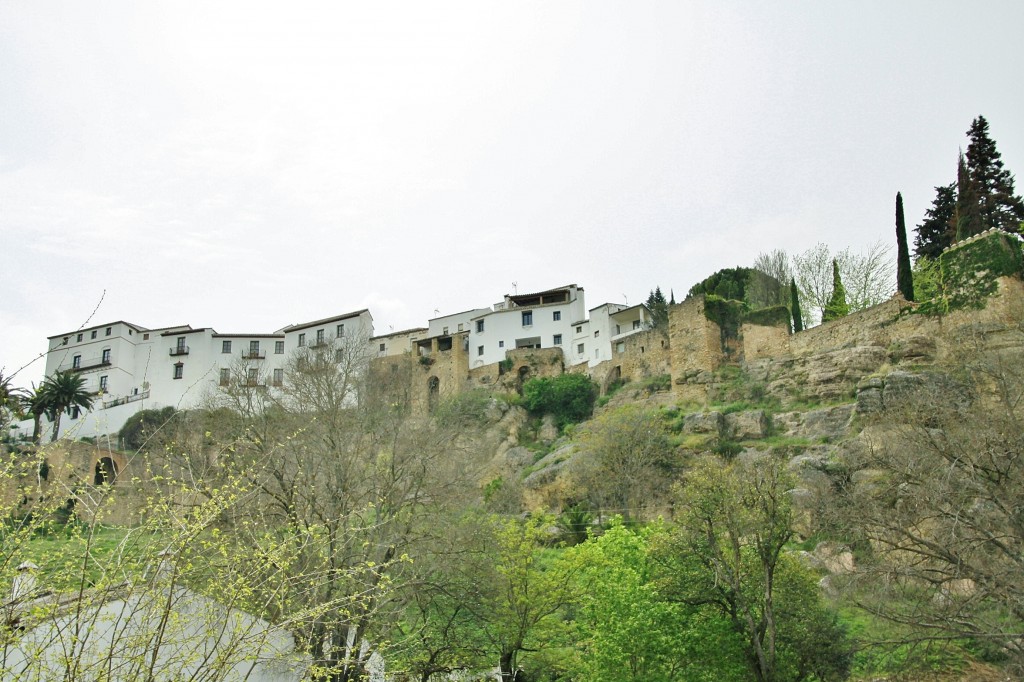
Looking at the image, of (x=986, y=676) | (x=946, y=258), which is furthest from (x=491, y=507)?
(x=946, y=258)

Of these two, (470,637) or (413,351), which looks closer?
(470,637)

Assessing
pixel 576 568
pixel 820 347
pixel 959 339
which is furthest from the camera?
pixel 820 347

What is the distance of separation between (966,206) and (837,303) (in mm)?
7870

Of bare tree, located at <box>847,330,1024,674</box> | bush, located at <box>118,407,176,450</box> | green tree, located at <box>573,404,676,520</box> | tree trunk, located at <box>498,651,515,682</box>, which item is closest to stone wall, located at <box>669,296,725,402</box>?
green tree, located at <box>573,404,676,520</box>

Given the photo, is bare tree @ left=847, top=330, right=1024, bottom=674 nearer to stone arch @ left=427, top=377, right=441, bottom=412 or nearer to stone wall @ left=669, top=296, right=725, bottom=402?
stone wall @ left=669, top=296, right=725, bottom=402

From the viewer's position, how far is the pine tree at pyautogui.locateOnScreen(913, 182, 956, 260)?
43812mm

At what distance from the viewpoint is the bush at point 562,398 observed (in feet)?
163

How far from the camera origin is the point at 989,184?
41.8 meters

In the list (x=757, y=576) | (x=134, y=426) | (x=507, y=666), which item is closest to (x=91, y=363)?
(x=134, y=426)

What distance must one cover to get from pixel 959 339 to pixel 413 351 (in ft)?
132

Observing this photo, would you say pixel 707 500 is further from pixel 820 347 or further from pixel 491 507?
pixel 820 347

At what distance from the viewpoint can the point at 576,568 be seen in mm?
22594

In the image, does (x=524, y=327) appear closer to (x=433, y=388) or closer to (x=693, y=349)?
(x=433, y=388)

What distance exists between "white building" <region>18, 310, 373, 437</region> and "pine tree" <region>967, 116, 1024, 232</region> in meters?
42.1
